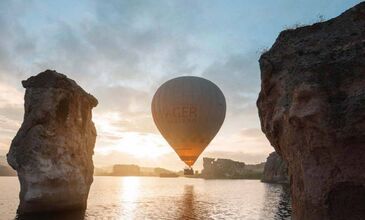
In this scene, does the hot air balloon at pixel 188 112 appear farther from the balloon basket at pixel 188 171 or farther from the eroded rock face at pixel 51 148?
the eroded rock face at pixel 51 148

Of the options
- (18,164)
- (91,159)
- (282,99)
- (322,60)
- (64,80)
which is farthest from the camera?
(91,159)

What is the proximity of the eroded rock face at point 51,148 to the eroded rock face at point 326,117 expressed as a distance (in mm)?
24442

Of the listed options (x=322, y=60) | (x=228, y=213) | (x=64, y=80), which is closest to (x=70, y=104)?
(x=64, y=80)

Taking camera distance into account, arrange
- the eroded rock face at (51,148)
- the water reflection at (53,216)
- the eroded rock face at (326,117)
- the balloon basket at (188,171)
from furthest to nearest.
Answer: the balloon basket at (188,171) → the eroded rock face at (51,148) → the water reflection at (53,216) → the eroded rock face at (326,117)

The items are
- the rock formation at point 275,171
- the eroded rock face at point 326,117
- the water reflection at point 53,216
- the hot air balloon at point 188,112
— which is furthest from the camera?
the rock formation at point 275,171

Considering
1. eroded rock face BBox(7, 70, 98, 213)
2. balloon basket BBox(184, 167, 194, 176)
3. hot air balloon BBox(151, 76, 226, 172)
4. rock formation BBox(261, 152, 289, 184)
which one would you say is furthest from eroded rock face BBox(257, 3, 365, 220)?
rock formation BBox(261, 152, 289, 184)

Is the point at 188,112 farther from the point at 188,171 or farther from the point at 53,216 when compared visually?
the point at 53,216

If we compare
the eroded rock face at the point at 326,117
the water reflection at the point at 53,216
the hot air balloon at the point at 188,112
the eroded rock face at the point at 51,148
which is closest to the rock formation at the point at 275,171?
the hot air balloon at the point at 188,112

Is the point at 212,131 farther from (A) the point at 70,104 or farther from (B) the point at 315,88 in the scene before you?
(B) the point at 315,88

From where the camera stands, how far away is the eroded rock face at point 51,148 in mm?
30578

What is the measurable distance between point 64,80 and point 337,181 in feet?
94.1

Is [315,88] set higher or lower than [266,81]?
lower

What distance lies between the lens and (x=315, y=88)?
1073 centimetres

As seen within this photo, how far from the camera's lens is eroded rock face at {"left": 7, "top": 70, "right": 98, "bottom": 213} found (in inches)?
1204
